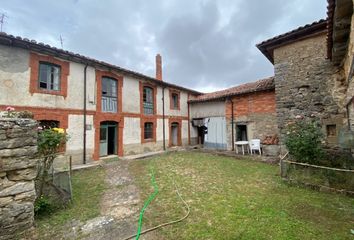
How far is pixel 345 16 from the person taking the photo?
362 cm

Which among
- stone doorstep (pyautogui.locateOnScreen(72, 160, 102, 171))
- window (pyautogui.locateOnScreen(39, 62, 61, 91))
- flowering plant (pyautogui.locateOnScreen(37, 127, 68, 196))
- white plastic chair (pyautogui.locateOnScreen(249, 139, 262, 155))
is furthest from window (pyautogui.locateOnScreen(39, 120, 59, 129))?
white plastic chair (pyautogui.locateOnScreen(249, 139, 262, 155))

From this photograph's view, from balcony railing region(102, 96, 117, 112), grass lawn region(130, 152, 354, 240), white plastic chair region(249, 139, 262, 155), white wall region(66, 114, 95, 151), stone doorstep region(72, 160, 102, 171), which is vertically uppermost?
balcony railing region(102, 96, 117, 112)

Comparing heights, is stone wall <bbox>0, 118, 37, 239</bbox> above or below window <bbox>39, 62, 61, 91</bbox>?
below

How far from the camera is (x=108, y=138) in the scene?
37.4 ft

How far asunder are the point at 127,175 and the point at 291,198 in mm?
5890

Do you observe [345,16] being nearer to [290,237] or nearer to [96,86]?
[290,237]

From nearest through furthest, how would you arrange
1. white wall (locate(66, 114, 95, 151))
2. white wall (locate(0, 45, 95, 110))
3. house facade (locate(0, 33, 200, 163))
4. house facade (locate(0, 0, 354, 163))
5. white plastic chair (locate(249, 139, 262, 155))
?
house facade (locate(0, 0, 354, 163)) < white wall (locate(0, 45, 95, 110)) < house facade (locate(0, 33, 200, 163)) < white wall (locate(66, 114, 95, 151)) < white plastic chair (locate(249, 139, 262, 155))

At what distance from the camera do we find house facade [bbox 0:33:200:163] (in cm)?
768

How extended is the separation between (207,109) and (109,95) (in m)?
8.03

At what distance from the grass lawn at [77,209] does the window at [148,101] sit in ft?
23.4

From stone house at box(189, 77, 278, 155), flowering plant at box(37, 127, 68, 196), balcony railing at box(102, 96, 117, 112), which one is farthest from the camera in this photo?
stone house at box(189, 77, 278, 155)

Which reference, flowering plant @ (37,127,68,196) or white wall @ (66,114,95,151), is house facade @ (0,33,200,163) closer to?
white wall @ (66,114,95,151)

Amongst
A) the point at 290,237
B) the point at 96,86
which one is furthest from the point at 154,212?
the point at 96,86

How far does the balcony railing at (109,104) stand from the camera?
10.8 m
